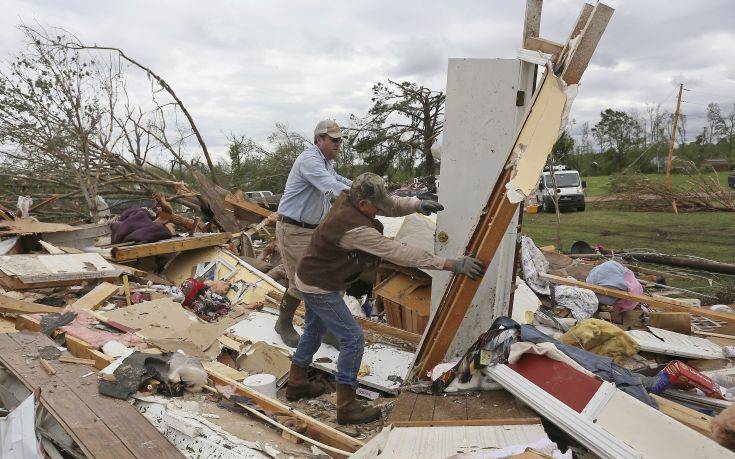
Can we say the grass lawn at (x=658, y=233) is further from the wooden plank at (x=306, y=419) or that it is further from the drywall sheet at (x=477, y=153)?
the wooden plank at (x=306, y=419)

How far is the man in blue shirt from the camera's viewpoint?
3.97 meters

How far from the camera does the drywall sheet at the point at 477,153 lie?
3600 millimetres

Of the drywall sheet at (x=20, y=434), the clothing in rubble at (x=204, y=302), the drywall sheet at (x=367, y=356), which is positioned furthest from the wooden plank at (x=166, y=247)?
the drywall sheet at (x=20, y=434)

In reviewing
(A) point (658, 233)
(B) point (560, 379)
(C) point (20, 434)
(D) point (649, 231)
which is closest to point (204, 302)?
(C) point (20, 434)

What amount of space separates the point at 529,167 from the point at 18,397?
3.60 m

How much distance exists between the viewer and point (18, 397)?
351cm

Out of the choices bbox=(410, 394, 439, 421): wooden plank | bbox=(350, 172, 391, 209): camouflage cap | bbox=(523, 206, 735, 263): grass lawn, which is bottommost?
bbox=(523, 206, 735, 263): grass lawn

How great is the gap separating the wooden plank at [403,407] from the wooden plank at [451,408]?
5.4 inches

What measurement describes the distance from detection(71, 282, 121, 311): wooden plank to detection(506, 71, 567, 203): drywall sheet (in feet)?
13.5

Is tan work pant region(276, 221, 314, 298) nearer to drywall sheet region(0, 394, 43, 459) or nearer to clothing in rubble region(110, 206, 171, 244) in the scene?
drywall sheet region(0, 394, 43, 459)

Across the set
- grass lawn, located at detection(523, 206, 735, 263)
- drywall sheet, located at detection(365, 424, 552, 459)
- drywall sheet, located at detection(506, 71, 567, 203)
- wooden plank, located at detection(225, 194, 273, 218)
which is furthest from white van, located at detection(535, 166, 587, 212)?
drywall sheet, located at detection(365, 424, 552, 459)

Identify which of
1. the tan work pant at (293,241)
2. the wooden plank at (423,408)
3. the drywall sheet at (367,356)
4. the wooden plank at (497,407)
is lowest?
the drywall sheet at (367,356)

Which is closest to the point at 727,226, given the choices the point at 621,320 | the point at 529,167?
the point at 621,320

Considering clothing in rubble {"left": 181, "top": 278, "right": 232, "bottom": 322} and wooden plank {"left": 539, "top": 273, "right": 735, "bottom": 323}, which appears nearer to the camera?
wooden plank {"left": 539, "top": 273, "right": 735, "bottom": 323}
